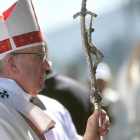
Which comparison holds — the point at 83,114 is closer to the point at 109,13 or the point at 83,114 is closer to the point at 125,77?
the point at 125,77

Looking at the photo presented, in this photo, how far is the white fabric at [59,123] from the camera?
348cm

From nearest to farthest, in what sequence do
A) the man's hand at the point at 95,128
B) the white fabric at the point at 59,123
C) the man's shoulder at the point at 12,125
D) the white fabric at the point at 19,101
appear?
the man's shoulder at the point at 12,125, the man's hand at the point at 95,128, the white fabric at the point at 19,101, the white fabric at the point at 59,123

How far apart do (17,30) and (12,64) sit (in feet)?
0.70

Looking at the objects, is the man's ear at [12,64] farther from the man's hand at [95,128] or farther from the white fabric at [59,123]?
the white fabric at [59,123]

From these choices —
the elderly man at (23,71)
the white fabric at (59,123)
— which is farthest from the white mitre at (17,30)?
the white fabric at (59,123)

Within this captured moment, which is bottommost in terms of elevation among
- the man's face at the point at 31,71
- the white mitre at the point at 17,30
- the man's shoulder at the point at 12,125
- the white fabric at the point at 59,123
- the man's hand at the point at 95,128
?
the white fabric at the point at 59,123

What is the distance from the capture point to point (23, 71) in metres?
2.97

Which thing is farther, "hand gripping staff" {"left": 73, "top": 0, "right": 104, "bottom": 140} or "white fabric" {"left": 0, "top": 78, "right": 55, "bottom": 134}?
"white fabric" {"left": 0, "top": 78, "right": 55, "bottom": 134}

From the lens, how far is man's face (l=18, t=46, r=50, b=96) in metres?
2.98

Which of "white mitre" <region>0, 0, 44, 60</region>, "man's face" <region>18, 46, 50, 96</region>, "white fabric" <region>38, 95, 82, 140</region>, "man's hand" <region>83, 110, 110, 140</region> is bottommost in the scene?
"white fabric" <region>38, 95, 82, 140</region>

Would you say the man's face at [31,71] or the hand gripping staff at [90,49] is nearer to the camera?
the hand gripping staff at [90,49]

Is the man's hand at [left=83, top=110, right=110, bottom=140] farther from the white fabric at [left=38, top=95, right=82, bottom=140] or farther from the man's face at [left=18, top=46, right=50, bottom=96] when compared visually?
the white fabric at [left=38, top=95, right=82, bottom=140]

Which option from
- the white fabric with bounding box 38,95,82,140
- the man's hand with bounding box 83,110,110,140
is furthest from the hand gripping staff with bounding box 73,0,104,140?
the white fabric with bounding box 38,95,82,140

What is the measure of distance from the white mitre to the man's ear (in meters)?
0.04
